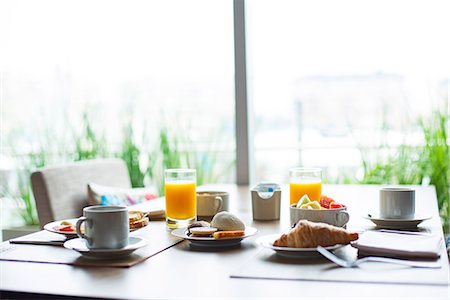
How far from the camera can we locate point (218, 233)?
1.64m

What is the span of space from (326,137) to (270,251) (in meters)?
3.68

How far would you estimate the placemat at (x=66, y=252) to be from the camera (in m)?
1.48

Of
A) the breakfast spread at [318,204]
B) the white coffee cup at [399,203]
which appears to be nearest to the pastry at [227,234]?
the breakfast spread at [318,204]

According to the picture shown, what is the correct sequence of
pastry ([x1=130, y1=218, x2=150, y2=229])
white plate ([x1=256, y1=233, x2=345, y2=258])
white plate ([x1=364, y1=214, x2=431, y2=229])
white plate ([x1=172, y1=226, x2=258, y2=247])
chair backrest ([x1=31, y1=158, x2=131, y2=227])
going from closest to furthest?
white plate ([x1=256, y1=233, x2=345, y2=258])
white plate ([x1=172, y1=226, x2=258, y2=247])
white plate ([x1=364, y1=214, x2=431, y2=229])
pastry ([x1=130, y1=218, x2=150, y2=229])
chair backrest ([x1=31, y1=158, x2=131, y2=227])

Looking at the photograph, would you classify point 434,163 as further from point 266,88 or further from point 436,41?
point 266,88

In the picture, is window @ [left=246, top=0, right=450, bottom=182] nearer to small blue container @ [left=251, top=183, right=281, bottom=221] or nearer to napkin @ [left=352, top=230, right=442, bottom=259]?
small blue container @ [left=251, top=183, right=281, bottom=221]

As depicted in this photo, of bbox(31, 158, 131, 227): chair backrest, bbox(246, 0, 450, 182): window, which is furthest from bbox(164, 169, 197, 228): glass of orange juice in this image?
bbox(246, 0, 450, 182): window

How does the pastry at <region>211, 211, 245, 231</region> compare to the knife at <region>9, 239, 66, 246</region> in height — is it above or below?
above

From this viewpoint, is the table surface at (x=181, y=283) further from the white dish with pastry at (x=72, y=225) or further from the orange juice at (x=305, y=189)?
the orange juice at (x=305, y=189)

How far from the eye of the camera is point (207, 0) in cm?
Result: 431

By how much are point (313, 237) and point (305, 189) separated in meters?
0.64

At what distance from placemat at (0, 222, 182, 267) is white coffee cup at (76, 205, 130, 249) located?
0.04 metres

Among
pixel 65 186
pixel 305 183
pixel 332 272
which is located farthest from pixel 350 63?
pixel 332 272

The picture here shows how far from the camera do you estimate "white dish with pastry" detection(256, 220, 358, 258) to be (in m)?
1.48
